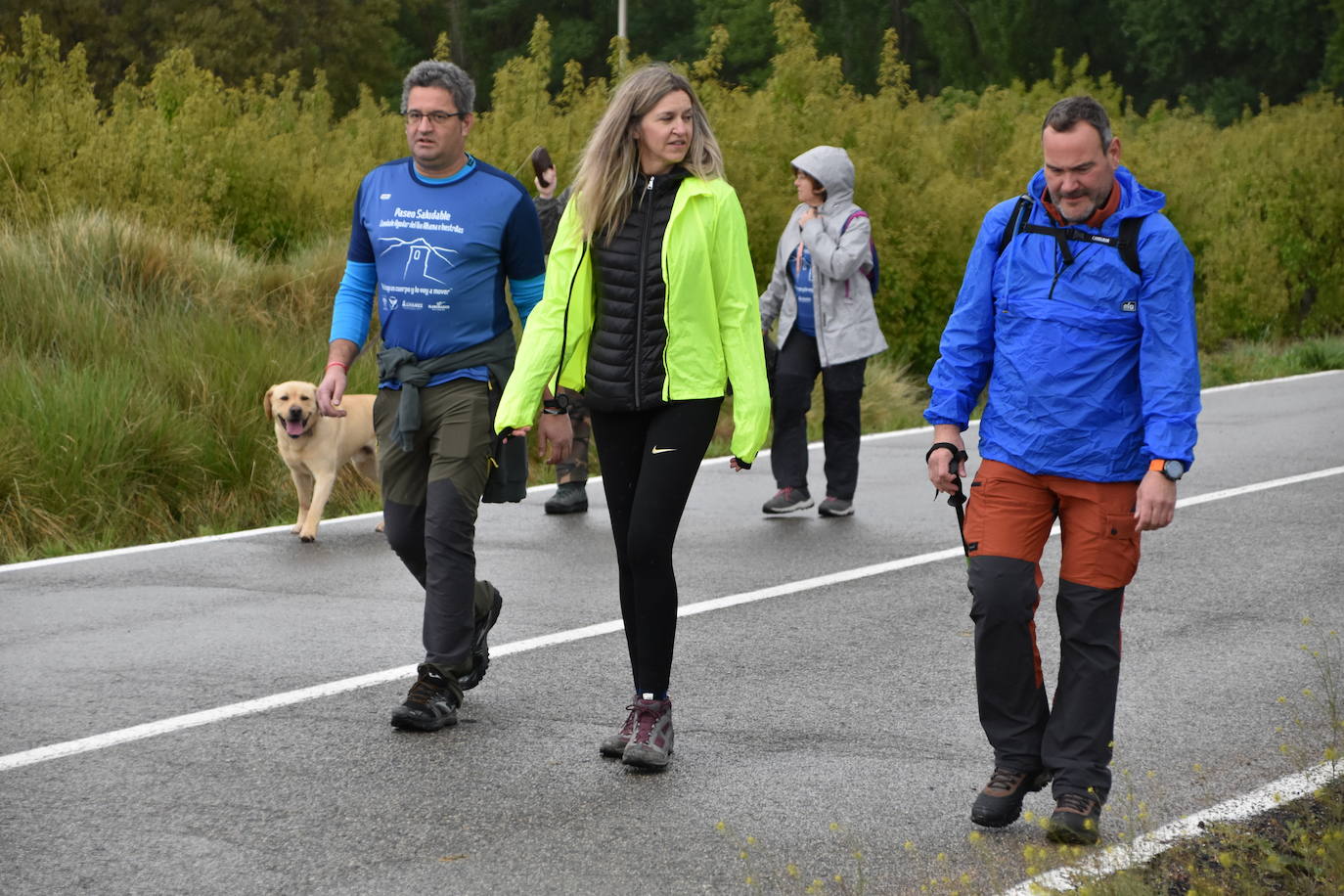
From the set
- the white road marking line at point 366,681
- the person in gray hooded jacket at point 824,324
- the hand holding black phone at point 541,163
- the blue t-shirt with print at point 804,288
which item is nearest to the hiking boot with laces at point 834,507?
the person in gray hooded jacket at point 824,324

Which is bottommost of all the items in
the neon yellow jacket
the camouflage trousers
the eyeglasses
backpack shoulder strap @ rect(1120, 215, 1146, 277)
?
the camouflage trousers

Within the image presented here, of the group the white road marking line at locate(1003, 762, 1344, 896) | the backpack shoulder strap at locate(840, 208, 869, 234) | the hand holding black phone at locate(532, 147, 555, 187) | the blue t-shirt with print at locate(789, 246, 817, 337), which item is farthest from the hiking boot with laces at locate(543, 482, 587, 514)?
the white road marking line at locate(1003, 762, 1344, 896)

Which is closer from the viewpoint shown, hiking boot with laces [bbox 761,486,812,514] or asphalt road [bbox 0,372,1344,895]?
asphalt road [bbox 0,372,1344,895]

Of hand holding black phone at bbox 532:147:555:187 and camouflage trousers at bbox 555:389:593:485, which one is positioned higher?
hand holding black phone at bbox 532:147:555:187

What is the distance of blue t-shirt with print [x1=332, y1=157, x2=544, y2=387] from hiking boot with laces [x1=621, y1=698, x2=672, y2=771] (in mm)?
1236

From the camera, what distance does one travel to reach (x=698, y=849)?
473cm

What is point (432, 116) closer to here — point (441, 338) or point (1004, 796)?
point (441, 338)

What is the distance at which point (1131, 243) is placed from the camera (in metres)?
4.58

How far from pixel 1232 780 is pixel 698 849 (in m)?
1.63

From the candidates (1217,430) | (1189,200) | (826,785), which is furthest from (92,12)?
(826,785)

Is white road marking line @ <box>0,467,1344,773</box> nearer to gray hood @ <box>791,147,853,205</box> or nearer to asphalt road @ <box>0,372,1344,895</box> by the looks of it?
asphalt road @ <box>0,372,1344,895</box>

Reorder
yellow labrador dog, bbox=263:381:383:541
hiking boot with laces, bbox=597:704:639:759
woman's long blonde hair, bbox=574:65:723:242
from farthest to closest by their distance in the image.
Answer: yellow labrador dog, bbox=263:381:383:541
hiking boot with laces, bbox=597:704:639:759
woman's long blonde hair, bbox=574:65:723:242

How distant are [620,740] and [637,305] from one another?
1297 mm

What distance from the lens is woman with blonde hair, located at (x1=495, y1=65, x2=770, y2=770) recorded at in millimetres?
5301
